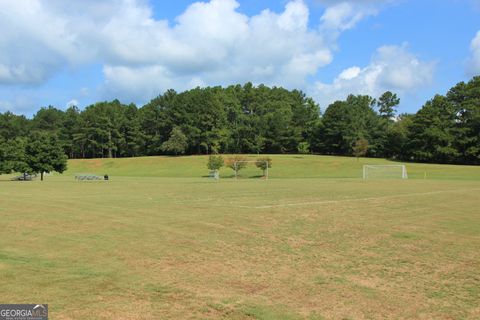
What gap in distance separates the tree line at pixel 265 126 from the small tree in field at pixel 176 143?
0.82ft

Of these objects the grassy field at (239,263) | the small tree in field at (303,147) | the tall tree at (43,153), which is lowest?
the grassy field at (239,263)

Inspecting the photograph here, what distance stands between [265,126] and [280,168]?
1473 inches

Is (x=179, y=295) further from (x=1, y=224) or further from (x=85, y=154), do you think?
(x=85, y=154)

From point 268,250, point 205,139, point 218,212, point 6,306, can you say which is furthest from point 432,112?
point 6,306

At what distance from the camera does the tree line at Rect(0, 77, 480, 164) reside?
94438mm

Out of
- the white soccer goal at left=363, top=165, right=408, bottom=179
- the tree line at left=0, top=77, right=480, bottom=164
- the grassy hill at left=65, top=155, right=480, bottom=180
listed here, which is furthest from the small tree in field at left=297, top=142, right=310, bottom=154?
the white soccer goal at left=363, top=165, right=408, bottom=179

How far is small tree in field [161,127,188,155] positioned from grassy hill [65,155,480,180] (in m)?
8.08

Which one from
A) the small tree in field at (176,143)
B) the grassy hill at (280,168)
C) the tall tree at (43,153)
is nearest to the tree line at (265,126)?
the small tree in field at (176,143)

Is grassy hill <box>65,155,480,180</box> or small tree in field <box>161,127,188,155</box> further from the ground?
small tree in field <box>161,127,188,155</box>

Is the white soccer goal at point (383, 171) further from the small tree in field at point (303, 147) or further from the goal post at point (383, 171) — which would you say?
the small tree in field at point (303, 147)

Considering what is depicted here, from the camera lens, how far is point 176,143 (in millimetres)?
113375

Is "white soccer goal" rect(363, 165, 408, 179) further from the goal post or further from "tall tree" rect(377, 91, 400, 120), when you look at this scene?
"tall tree" rect(377, 91, 400, 120)

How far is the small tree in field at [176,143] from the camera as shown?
372 ft

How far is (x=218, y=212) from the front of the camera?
1828 centimetres
